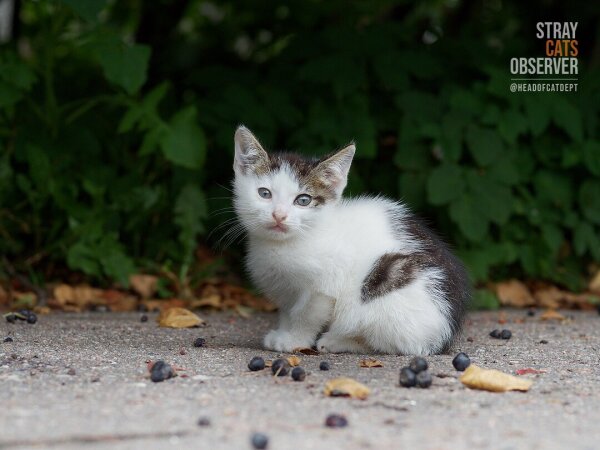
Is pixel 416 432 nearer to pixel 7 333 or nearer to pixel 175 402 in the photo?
pixel 175 402

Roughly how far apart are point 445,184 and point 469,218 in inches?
12.5

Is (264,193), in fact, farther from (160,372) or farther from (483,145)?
(483,145)

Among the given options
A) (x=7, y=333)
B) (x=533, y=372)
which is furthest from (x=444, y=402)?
(x=7, y=333)

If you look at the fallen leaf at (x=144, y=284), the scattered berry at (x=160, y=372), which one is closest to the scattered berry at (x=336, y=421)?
the scattered berry at (x=160, y=372)

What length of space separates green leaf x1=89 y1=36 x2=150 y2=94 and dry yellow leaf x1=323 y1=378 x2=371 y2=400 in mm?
2915

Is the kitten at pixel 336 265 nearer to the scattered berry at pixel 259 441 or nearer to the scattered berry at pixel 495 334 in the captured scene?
the scattered berry at pixel 495 334

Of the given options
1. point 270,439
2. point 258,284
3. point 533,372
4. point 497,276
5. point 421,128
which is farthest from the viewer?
point 497,276

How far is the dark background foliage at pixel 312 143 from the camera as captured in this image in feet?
20.6

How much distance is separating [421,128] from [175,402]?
383cm

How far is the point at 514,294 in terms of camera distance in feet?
22.5

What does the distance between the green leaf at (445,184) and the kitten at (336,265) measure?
5.19 ft

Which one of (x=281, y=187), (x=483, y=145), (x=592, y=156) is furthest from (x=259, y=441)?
(x=592, y=156)

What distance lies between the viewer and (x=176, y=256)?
22.0 ft

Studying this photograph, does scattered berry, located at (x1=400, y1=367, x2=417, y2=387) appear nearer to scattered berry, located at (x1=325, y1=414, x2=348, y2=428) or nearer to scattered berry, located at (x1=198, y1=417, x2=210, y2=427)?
scattered berry, located at (x1=325, y1=414, x2=348, y2=428)
